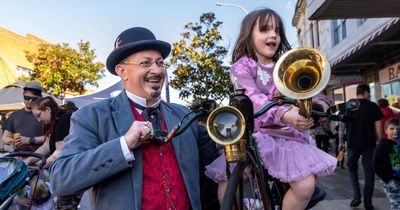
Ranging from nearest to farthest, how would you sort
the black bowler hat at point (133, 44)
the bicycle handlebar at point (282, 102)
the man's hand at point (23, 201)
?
the bicycle handlebar at point (282, 102), the black bowler hat at point (133, 44), the man's hand at point (23, 201)

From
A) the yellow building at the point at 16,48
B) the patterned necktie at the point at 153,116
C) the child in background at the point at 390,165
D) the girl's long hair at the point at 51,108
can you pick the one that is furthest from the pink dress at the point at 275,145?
the yellow building at the point at 16,48

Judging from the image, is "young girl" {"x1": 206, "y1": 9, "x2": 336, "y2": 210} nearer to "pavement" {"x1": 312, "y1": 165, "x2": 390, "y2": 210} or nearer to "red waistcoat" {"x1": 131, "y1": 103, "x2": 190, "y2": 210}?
"red waistcoat" {"x1": 131, "y1": 103, "x2": 190, "y2": 210}

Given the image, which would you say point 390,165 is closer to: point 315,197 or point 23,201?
point 315,197

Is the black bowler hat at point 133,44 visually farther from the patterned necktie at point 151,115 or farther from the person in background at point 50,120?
the person in background at point 50,120

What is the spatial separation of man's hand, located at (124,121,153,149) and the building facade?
19.1 ft

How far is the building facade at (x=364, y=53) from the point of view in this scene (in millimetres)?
11359

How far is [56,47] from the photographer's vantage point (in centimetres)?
3086

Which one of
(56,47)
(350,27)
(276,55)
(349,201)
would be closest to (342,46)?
(350,27)

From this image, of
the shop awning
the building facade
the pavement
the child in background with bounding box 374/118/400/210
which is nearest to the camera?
the child in background with bounding box 374/118/400/210

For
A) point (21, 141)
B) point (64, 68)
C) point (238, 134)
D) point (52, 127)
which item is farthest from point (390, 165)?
point (64, 68)

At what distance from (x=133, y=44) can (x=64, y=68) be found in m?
29.2

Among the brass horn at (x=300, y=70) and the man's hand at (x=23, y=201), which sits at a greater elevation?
the brass horn at (x=300, y=70)

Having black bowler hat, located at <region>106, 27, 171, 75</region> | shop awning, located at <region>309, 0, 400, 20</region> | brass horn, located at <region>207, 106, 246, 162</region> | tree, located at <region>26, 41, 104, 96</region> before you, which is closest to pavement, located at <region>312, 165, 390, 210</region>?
shop awning, located at <region>309, 0, 400, 20</region>

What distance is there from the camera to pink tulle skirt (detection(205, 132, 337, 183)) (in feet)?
7.44
